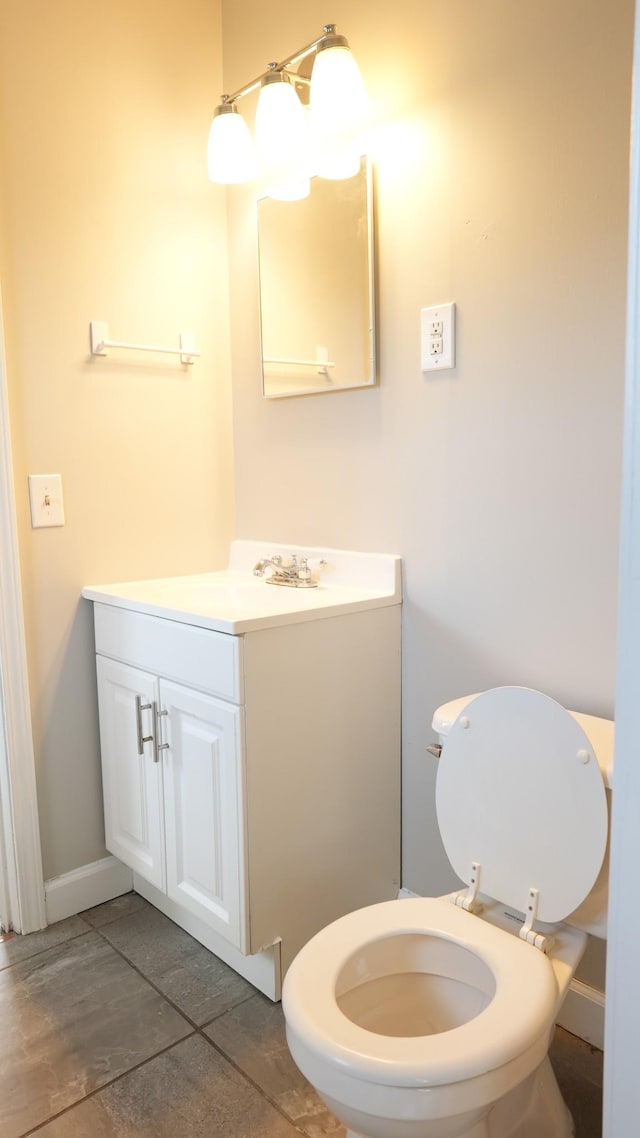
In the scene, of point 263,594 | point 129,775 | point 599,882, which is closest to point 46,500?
point 263,594

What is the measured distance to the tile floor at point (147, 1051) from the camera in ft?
4.16

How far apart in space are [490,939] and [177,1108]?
0.67 metres

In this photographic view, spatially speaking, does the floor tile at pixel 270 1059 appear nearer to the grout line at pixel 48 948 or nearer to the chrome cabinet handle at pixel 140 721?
the grout line at pixel 48 948

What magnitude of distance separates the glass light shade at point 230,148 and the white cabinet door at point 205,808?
1263mm

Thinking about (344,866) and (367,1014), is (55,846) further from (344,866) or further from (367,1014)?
(367,1014)

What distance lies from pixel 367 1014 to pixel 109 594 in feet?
3.53

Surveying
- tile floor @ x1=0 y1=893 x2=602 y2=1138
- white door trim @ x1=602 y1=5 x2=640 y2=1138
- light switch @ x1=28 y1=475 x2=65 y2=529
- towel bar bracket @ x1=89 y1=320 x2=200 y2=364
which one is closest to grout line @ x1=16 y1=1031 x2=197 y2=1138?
tile floor @ x1=0 y1=893 x2=602 y2=1138

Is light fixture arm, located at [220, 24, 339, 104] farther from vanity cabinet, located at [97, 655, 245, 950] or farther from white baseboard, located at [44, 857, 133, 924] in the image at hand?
white baseboard, located at [44, 857, 133, 924]

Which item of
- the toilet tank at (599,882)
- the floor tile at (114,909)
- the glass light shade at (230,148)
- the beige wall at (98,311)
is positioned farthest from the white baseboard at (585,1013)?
the glass light shade at (230,148)

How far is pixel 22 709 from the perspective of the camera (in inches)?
69.2

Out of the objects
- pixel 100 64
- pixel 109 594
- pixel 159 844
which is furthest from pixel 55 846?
pixel 100 64

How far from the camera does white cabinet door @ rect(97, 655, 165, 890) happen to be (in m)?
1.71

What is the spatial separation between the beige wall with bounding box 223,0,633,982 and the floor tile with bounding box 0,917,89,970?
0.85 meters

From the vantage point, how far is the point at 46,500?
1775 millimetres
